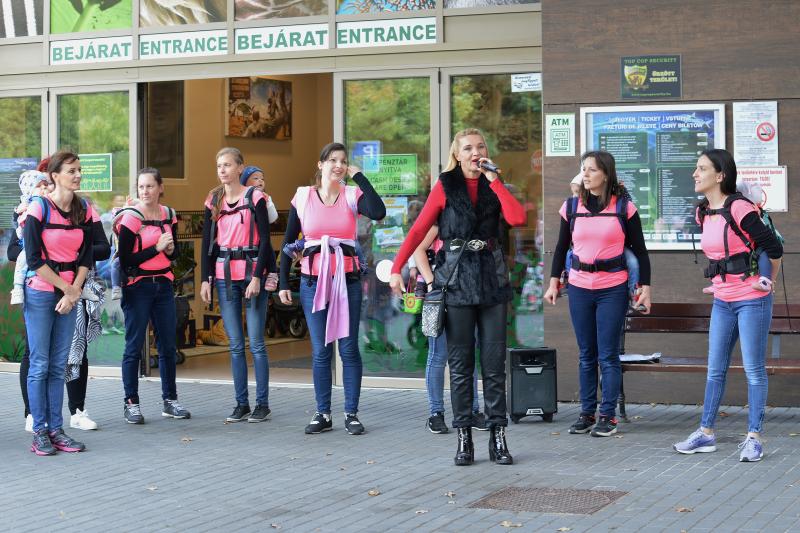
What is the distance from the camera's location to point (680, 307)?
10.1 meters

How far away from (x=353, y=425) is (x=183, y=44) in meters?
4.89

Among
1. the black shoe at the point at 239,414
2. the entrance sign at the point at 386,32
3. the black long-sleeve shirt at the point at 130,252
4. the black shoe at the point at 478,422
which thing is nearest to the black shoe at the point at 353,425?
the black shoe at the point at 478,422

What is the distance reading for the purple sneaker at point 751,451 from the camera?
312 inches

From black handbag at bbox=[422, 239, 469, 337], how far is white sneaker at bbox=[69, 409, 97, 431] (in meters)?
3.15

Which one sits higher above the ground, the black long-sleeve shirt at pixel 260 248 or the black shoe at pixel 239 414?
the black long-sleeve shirt at pixel 260 248

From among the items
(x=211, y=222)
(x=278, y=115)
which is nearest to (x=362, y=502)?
(x=211, y=222)

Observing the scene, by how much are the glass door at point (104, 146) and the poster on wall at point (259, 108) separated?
3.30m

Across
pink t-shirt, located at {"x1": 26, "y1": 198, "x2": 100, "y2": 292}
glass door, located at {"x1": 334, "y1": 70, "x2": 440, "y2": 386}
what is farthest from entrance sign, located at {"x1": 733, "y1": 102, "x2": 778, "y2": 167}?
pink t-shirt, located at {"x1": 26, "y1": 198, "x2": 100, "y2": 292}

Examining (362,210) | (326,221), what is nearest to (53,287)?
(326,221)

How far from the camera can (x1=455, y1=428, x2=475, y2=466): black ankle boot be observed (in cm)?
802

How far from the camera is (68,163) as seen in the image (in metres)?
8.67

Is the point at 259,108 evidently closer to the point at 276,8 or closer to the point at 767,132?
the point at 276,8

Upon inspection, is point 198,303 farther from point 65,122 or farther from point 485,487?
point 485,487

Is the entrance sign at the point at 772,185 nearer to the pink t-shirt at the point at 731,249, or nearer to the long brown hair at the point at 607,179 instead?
the long brown hair at the point at 607,179
